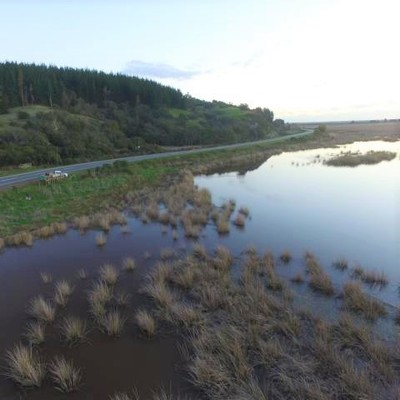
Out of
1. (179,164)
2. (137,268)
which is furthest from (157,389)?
(179,164)

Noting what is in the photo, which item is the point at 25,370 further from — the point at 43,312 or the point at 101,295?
the point at 101,295

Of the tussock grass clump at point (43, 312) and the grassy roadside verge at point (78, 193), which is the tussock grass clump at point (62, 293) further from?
the grassy roadside verge at point (78, 193)

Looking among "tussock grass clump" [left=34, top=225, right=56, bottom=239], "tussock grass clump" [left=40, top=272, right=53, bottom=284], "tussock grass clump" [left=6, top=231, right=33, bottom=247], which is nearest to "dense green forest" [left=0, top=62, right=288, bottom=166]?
"tussock grass clump" [left=34, top=225, right=56, bottom=239]

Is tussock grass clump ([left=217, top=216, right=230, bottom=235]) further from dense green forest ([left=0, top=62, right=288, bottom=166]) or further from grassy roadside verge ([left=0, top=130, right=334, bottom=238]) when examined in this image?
dense green forest ([left=0, top=62, right=288, bottom=166])

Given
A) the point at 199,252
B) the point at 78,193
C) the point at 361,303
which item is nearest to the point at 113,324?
the point at 199,252

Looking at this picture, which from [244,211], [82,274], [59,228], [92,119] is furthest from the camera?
[92,119]

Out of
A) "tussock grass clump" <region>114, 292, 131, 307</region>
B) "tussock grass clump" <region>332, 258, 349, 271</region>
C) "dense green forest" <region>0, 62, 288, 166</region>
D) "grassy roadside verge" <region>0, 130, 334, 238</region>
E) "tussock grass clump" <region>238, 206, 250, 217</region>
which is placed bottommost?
"tussock grass clump" <region>332, 258, 349, 271</region>
